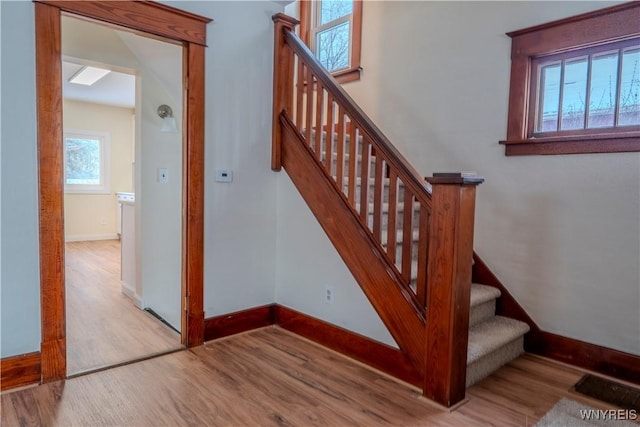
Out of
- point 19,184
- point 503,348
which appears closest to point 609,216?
point 503,348

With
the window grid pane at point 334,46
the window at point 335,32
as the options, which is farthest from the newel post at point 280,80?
the window grid pane at point 334,46

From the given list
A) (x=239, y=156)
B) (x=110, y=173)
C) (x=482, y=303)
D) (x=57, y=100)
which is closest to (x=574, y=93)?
(x=482, y=303)

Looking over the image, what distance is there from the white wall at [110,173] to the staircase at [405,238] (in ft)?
18.8

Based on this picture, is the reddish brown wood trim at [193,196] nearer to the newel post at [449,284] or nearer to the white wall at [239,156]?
the white wall at [239,156]

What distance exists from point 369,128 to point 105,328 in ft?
7.94

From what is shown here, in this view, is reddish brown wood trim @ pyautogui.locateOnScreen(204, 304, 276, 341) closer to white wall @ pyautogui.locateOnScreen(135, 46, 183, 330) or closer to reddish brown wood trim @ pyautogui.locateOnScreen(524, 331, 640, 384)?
white wall @ pyautogui.locateOnScreen(135, 46, 183, 330)

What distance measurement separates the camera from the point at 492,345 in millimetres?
2348

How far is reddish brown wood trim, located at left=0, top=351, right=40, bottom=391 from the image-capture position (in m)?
2.01

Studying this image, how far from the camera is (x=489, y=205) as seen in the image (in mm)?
2865

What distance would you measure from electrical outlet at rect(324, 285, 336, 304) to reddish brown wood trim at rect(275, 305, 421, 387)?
0.53ft

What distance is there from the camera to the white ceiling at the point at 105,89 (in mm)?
5199

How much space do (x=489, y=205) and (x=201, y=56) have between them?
2.25 meters

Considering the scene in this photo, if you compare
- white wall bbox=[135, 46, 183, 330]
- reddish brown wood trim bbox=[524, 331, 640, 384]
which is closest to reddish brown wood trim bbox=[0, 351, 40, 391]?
white wall bbox=[135, 46, 183, 330]

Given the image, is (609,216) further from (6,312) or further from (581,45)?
(6,312)
